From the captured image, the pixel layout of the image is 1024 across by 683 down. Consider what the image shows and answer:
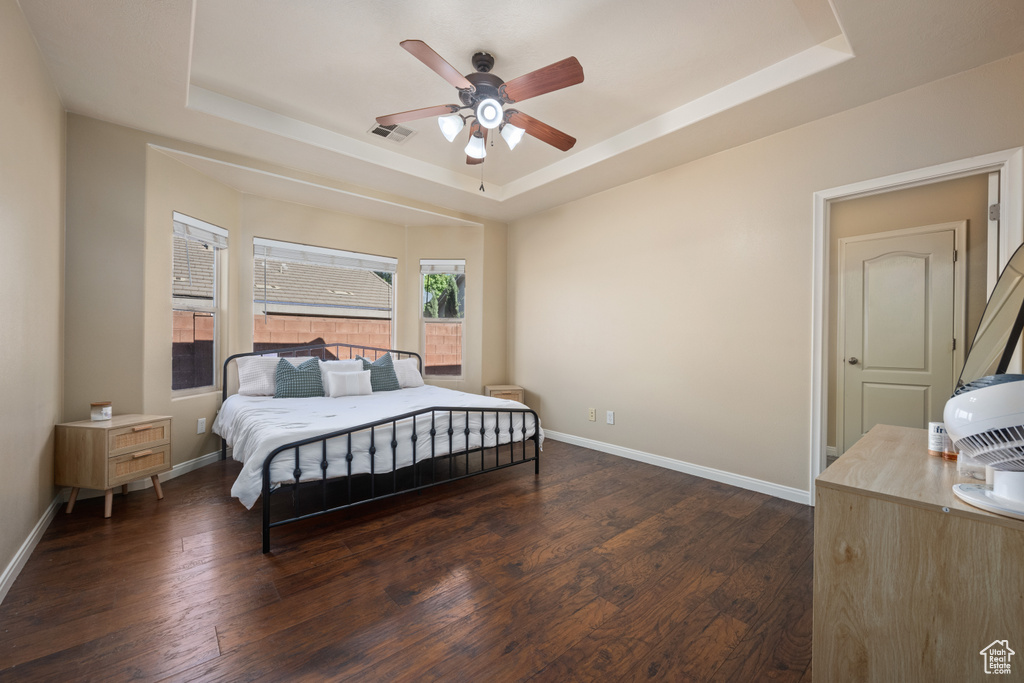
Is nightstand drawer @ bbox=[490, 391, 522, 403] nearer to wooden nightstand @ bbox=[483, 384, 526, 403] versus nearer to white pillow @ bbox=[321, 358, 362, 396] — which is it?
wooden nightstand @ bbox=[483, 384, 526, 403]

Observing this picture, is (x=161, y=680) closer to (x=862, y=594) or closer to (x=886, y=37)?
(x=862, y=594)

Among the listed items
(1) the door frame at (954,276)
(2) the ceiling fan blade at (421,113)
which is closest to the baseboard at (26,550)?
(2) the ceiling fan blade at (421,113)

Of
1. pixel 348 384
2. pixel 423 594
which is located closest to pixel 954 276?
pixel 423 594

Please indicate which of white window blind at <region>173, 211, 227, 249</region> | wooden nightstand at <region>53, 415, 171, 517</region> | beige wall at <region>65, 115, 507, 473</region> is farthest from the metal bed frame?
white window blind at <region>173, 211, 227, 249</region>

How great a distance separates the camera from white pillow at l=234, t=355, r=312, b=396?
3.70 m

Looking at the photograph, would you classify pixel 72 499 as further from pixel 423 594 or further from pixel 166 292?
pixel 423 594

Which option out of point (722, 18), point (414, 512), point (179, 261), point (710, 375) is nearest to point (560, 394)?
point (710, 375)

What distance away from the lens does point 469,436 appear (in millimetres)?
3043

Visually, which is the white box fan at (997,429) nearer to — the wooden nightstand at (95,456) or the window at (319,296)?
the wooden nightstand at (95,456)

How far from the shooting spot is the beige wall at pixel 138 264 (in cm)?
282

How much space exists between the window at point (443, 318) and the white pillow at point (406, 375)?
23.8 inches

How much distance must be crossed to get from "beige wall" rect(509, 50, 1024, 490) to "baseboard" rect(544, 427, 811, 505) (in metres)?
0.05

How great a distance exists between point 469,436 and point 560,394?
181 centimetres

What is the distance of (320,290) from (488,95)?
3047 mm
